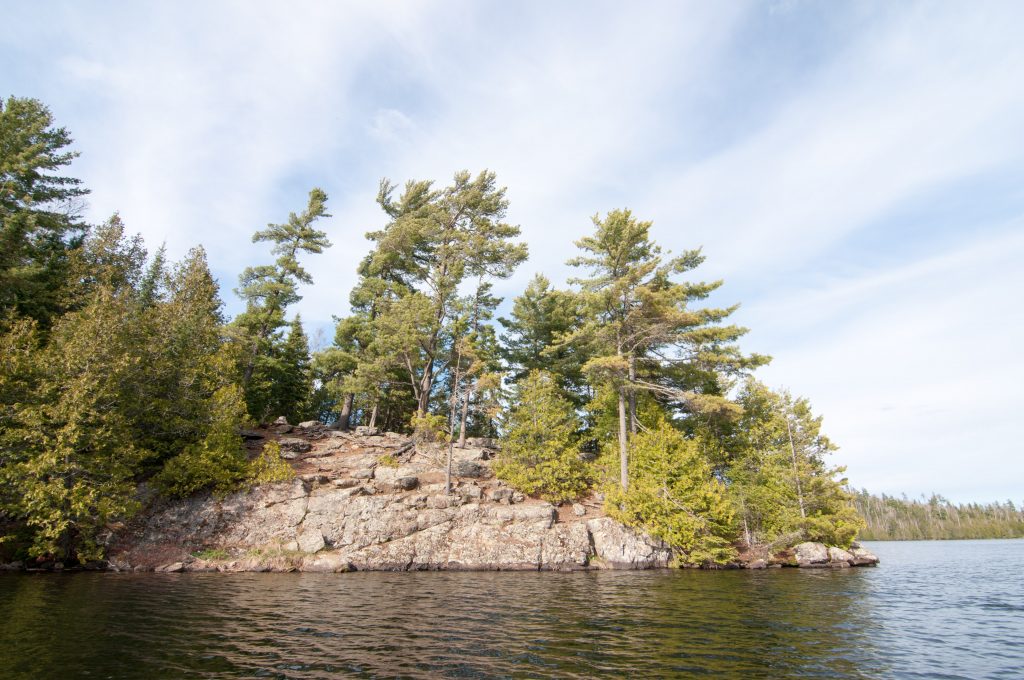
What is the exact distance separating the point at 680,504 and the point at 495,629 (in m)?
19.6

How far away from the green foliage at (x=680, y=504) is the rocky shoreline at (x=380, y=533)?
1148mm

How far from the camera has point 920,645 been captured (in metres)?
9.93

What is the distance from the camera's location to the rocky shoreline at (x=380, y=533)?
2280 cm

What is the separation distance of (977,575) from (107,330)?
151 feet

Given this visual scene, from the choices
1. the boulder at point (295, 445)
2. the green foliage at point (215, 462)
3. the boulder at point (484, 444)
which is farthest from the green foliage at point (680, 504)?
the green foliage at point (215, 462)

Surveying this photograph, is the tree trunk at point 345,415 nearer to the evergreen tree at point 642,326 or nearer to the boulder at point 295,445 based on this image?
the boulder at point 295,445

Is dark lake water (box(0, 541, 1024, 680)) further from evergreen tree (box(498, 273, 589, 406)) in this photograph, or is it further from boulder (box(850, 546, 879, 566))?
evergreen tree (box(498, 273, 589, 406))

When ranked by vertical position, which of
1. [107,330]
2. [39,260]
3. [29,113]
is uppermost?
[29,113]

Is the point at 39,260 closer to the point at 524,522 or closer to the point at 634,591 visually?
the point at 524,522

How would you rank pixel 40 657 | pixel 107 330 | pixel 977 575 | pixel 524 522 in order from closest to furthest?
pixel 40 657, pixel 107 330, pixel 977 575, pixel 524 522

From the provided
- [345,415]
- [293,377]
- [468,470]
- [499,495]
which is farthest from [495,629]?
[293,377]

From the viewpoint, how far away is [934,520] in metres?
154

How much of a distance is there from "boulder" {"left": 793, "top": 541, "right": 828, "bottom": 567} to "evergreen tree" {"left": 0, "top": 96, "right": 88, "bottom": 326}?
4432 cm

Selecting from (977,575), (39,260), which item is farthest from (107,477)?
(977,575)
